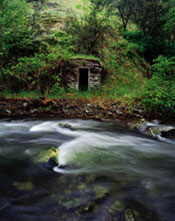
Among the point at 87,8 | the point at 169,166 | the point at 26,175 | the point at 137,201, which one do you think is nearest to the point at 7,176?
the point at 26,175

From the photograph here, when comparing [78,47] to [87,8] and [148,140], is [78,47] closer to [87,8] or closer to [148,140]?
[87,8]

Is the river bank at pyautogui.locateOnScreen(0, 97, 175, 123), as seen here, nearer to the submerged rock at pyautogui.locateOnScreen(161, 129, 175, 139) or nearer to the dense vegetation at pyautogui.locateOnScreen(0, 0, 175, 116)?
the dense vegetation at pyautogui.locateOnScreen(0, 0, 175, 116)

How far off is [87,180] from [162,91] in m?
5.57

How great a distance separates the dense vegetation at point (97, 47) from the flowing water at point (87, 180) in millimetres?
3895

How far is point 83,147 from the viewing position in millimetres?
3832

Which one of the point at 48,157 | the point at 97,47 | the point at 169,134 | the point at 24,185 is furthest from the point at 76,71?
the point at 24,185

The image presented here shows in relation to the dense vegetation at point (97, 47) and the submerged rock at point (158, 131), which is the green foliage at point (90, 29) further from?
the submerged rock at point (158, 131)

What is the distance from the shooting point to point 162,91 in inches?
263

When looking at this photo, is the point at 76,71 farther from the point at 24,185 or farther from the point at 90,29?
the point at 24,185

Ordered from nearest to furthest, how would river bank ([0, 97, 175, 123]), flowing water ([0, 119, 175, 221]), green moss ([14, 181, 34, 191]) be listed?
flowing water ([0, 119, 175, 221]) → green moss ([14, 181, 34, 191]) → river bank ([0, 97, 175, 123])

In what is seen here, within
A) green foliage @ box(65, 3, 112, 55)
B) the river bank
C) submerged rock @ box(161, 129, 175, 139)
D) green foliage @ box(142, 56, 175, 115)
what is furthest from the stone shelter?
submerged rock @ box(161, 129, 175, 139)

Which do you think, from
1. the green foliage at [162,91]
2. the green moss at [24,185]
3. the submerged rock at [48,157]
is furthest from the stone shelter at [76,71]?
the green moss at [24,185]

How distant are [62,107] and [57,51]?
3.46m

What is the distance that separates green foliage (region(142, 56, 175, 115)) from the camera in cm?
665
